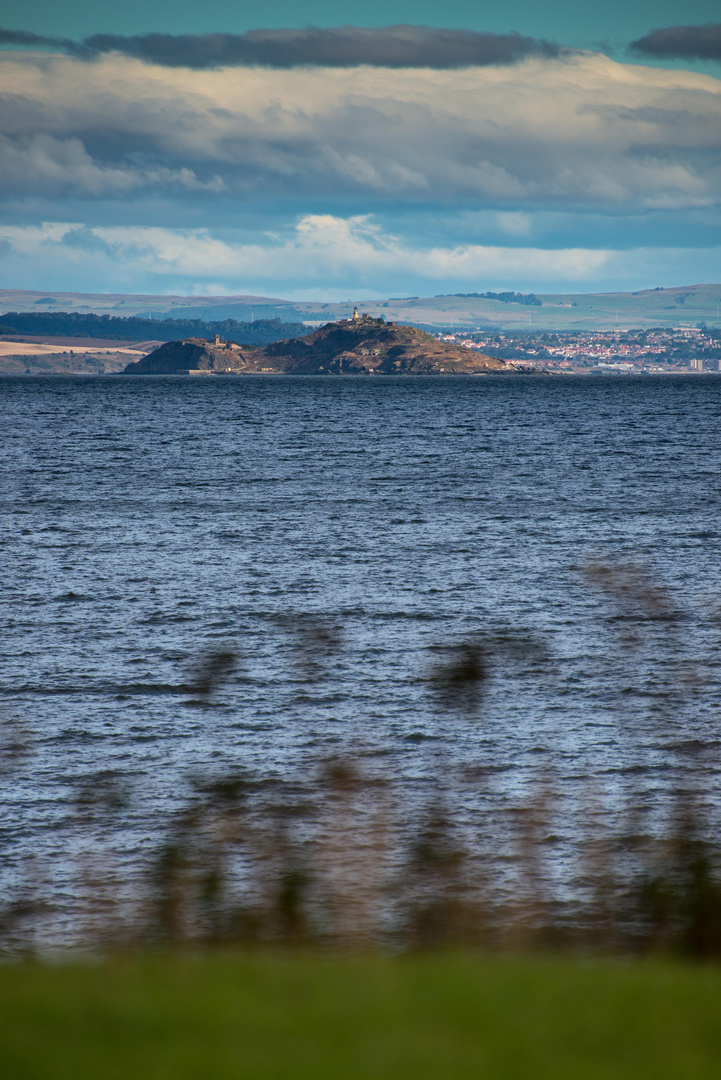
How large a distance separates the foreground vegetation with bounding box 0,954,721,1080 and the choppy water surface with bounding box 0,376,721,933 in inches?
101

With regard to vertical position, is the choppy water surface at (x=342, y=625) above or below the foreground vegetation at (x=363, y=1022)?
below

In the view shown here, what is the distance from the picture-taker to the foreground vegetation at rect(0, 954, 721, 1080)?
359 centimetres

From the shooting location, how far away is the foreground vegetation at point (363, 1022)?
3594 mm

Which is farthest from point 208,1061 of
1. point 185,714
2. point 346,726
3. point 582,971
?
point 185,714

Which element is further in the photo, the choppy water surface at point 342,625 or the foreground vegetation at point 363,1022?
the choppy water surface at point 342,625

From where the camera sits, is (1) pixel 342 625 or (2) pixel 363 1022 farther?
(1) pixel 342 625

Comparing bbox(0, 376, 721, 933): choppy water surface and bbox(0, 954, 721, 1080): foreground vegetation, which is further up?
bbox(0, 954, 721, 1080): foreground vegetation

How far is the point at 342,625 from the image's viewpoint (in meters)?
22.3

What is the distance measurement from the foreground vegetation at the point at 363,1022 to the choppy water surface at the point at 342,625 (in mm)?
2560

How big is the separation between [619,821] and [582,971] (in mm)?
8043

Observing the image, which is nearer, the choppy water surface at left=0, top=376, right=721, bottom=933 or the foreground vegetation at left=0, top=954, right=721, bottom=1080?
the foreground vegetation at left=0, top=954, right=721, bottom=1080

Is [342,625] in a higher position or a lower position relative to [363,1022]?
lower

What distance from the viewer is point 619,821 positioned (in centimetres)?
1238

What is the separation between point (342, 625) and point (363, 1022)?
18.3 metres
